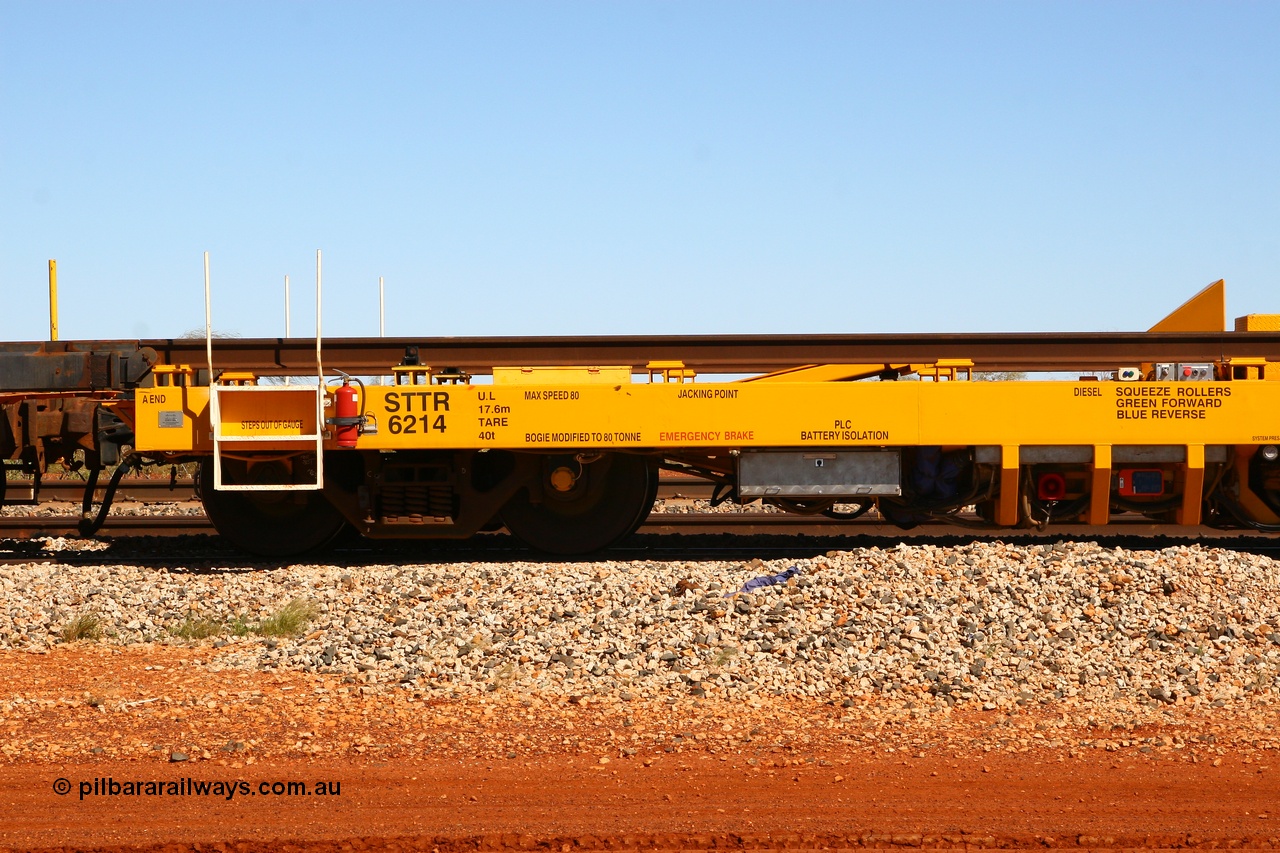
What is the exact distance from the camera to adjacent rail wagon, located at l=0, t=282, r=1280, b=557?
398 inches

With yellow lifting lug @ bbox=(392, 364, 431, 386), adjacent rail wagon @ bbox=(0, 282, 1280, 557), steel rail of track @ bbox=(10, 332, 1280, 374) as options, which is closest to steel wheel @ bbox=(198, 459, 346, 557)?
adjacent rail wagon @ bbox=(0, 282, 1280, 557)

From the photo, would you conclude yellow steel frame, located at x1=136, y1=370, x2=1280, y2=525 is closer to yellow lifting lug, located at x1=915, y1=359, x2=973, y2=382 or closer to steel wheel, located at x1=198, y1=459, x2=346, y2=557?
yellow lifting lug, located at x1=915, y1=359, x2=973, y2=382

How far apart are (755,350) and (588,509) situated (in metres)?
3.30

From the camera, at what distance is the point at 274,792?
4.69 meters

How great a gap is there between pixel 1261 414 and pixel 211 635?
876 cm

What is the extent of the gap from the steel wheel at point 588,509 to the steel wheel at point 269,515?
66.2 inches

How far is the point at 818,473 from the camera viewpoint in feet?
33.9

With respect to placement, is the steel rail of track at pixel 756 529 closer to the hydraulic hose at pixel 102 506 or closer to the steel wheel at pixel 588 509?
the hydraulic hose at pixel 102 506

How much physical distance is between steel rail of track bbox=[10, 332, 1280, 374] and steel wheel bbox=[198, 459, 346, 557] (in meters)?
2.37

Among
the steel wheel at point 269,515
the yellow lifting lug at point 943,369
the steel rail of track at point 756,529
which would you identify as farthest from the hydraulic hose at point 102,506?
the yellow lifting lug at point 943,369

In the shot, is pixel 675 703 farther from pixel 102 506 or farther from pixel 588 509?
pixel 102 506

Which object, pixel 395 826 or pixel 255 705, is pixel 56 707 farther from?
pixel 395 826

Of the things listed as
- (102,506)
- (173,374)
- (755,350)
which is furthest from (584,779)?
(755,350)

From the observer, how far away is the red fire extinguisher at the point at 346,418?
991 cm
